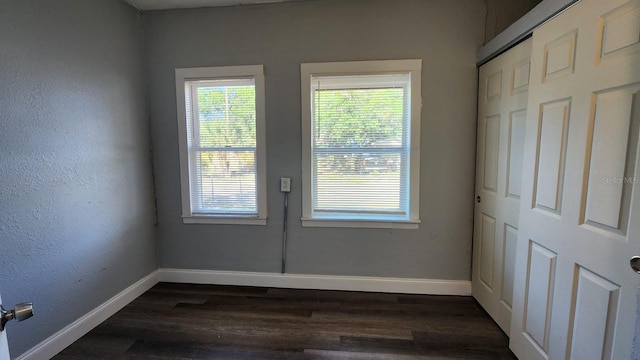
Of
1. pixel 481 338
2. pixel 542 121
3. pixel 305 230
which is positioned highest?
pixel 542 121

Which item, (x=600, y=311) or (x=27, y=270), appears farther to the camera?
(x=27, y=270)

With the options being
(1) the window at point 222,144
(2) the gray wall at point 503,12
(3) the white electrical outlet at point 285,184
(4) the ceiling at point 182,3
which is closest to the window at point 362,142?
(3) the white electrical outlet at point 285,184

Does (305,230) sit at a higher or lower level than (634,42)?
lower

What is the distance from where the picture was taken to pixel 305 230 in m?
Answer: 2.64

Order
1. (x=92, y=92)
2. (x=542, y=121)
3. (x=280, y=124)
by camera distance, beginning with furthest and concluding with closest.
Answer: (x=280, y=124) < (x=92, y=92) < (x=542, y=121)

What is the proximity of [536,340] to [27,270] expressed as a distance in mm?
3110

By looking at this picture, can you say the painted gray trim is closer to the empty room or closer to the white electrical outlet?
the empty room

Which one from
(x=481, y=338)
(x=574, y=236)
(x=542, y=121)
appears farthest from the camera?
(x=481, y=338)

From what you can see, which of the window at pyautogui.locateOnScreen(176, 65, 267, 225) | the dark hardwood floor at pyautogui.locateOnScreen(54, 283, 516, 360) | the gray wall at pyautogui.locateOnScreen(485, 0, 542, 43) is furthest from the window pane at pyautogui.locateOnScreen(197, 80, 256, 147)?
the gray wall at pyautogui.locateOnScreen(485, 0, 542, 43)

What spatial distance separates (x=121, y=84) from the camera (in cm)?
239

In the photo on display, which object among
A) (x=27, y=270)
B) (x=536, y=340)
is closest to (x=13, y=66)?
(x=27, y=270)

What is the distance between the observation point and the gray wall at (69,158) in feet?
5.32

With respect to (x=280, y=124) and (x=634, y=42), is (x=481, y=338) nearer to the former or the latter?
(x=634, y=42)

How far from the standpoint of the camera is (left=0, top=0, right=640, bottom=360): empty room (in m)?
1.50
